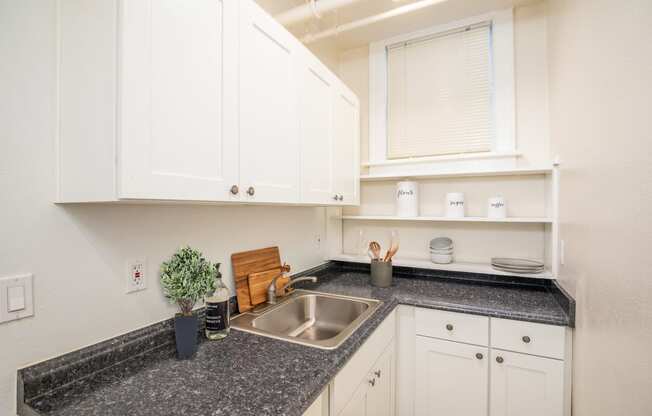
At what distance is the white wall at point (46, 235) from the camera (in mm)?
750

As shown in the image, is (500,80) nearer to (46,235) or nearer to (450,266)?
(450,266)

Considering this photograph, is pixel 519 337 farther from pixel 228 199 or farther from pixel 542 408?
pixel 228 199

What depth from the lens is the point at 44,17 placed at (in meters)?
0.82

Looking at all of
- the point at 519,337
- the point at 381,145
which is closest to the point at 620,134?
the point at 519,337

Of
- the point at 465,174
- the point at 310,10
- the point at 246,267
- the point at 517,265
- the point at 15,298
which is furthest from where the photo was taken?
the point at 465,174

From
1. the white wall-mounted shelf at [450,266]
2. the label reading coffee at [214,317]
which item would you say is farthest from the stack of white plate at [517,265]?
the label reading coffee at [214,317]

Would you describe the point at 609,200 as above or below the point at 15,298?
above

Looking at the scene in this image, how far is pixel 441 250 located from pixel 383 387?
3.20 ft

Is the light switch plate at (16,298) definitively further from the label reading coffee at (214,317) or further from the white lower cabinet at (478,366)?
the white lower cabinet at (478,366)

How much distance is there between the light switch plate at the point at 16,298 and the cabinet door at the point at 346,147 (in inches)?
50.1

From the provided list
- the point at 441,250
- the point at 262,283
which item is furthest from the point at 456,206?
the point at 262,283

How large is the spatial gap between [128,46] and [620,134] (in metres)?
1.30

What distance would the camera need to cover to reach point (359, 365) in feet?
3.86

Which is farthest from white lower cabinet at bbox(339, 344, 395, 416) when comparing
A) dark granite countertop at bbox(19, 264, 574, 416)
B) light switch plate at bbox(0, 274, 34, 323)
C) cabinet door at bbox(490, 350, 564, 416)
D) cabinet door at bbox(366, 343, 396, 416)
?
light switch plate at bbox(0, 274, 34, 323)
